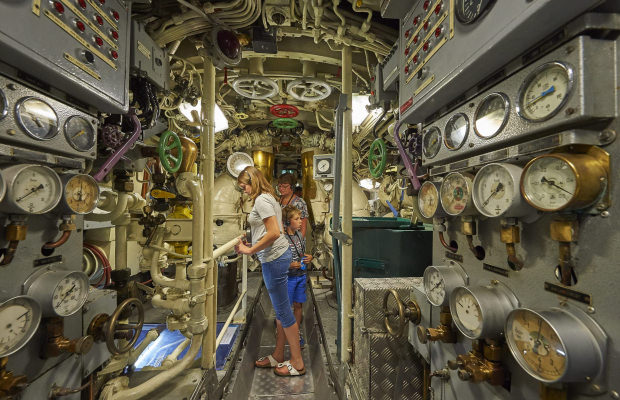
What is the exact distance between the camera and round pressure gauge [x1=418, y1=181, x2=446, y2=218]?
44.1 inches

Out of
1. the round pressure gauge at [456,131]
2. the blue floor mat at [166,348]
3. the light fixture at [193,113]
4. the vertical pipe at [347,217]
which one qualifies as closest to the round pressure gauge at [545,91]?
the round pressure gauge at [456,131]

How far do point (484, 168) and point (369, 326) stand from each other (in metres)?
1.22

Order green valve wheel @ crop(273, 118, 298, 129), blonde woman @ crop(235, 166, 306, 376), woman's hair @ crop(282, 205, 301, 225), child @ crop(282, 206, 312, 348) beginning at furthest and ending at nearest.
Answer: green valve wheel @ crop(273, 118, 298, 129)
woman's hair @ crop(282, 205, 301, 225)
child @ crop(282, 206, 312, 348)
blonde woman @ crop(235, 166, 306, 376)

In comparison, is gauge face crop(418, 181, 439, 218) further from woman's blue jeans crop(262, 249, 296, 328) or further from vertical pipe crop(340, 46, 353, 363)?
woman's blue jeans crop(262, 249, 296, 328)

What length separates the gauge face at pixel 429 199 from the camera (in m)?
1.13

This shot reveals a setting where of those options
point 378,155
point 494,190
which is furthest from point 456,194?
point 378,155

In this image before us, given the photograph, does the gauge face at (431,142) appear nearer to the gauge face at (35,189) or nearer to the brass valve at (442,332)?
the brass valve at (442,332)

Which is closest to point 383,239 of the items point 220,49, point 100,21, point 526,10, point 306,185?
point 526,10

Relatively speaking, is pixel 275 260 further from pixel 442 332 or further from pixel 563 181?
pixel 563 181

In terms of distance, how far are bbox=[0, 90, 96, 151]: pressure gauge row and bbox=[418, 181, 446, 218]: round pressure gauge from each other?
1.74 m

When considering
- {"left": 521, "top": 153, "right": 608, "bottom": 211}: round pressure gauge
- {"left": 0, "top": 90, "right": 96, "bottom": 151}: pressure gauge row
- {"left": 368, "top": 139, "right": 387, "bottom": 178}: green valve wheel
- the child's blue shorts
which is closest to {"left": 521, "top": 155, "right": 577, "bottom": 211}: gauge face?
{"left": 521, "top": 153, "right": 608, "bottom": 211}: round pressure gauge

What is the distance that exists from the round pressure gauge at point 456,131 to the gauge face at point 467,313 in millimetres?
632

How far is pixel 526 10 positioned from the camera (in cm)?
64

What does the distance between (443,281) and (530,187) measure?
53cm
